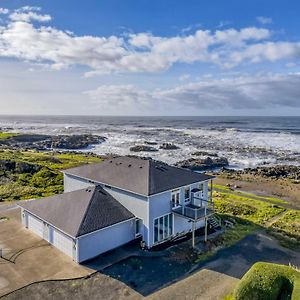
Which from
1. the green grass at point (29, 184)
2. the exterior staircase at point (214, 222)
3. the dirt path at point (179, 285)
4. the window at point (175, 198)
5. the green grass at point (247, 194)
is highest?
the window at point (175, 198)

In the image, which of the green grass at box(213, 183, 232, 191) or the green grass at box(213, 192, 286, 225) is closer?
the green grass at box(213, 192, 286, 225)

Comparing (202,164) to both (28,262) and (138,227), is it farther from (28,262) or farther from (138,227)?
(28,262)

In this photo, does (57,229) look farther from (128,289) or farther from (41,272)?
(128,289)

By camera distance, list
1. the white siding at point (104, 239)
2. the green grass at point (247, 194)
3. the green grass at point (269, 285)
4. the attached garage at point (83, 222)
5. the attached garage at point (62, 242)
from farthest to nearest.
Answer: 1. the green grass at point (247, 194)
2. the attached garage at point (62, 242)
3. the attached garage at point (83, 222)
4. the white siding at point (104, 239)
5. the green grass at point (269, 285)

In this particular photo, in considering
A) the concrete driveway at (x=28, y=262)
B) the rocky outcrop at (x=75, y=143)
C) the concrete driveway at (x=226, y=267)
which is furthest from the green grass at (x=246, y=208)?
the rocky outcrop at (x=75, y=143)

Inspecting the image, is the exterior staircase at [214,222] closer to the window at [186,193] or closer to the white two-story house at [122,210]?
the white two-story house at [122,210]

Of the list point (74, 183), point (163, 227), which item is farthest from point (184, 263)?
point (74, 183)

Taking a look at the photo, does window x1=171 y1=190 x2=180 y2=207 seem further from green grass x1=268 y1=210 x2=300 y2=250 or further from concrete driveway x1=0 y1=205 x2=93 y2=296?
green grass x1=268 y1=210 x2=300 y2=250

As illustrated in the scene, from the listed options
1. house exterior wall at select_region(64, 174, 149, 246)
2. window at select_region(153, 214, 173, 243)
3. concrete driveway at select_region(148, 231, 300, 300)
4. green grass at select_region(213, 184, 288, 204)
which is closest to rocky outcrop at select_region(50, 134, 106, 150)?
green grass at select_region(213, 184, 288, 204)

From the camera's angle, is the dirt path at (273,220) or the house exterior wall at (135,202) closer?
the house exterior wall at (135,202)
